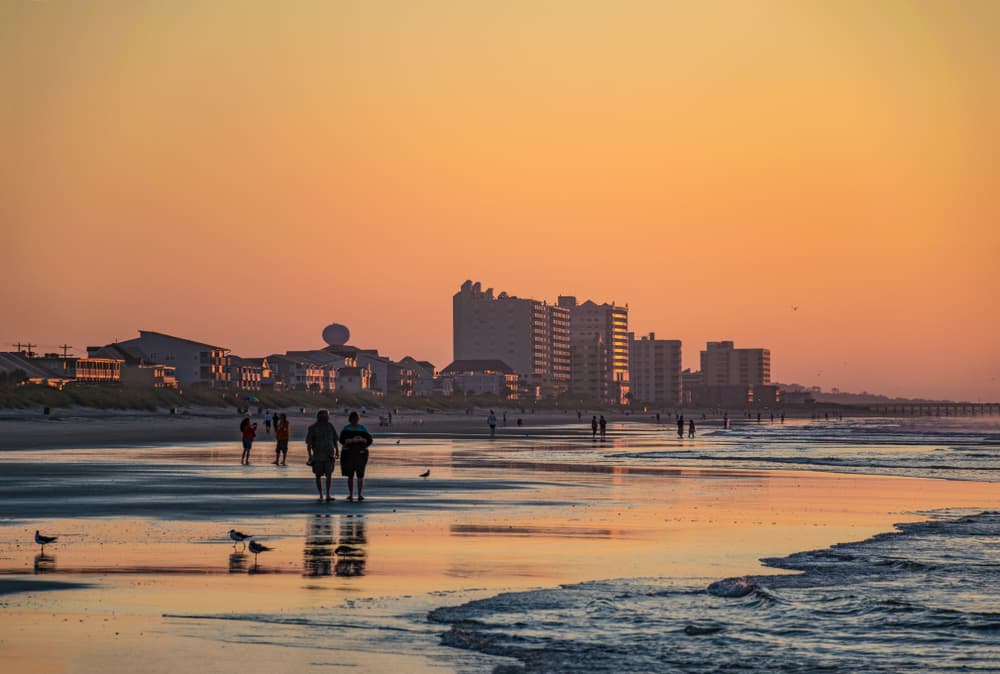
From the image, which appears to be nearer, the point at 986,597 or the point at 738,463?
the point at 986,597

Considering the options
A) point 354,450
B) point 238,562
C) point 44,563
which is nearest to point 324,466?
point 354,450

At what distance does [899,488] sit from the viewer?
36.5 metres

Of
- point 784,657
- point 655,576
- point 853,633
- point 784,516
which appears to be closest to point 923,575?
point 655,576

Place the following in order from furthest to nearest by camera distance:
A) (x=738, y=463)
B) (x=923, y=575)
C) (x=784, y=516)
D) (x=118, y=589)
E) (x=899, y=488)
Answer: (x=738, y=463) → (x=899, y=488) → (x=784, y=516) → (x=923, y=575) → (x=118, y=589)

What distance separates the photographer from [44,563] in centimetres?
1669

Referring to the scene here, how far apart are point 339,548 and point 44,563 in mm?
4166

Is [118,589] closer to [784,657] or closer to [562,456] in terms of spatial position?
[784,657]

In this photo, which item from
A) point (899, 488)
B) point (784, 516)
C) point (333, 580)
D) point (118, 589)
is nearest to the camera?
point (118, 589)

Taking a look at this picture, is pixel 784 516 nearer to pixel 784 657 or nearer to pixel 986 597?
pixel 986 597

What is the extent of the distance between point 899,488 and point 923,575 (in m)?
20.6

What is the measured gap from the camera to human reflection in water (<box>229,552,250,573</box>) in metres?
16.4

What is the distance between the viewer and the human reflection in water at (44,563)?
16047mm

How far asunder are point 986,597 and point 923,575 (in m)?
1.88

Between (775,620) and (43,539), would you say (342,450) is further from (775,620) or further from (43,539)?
(775,620)
